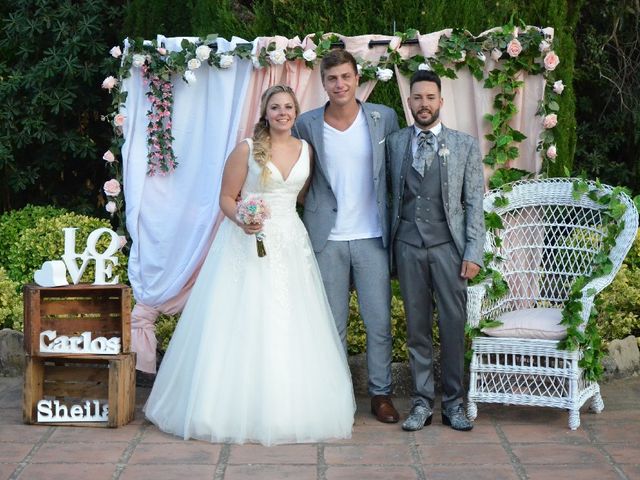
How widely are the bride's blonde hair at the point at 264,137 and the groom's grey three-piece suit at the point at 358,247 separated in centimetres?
23

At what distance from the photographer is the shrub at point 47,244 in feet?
22.7

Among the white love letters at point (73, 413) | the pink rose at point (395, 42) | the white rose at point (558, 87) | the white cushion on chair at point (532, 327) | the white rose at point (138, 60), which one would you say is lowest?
the white love letters at point (73, 413)

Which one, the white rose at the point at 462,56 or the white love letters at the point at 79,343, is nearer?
the white love letters at the point at 79,343

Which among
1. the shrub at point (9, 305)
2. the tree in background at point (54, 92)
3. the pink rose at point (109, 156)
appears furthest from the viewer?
the tree in background at point (54, 92)

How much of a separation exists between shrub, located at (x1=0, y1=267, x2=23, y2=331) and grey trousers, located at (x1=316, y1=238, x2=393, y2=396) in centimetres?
223

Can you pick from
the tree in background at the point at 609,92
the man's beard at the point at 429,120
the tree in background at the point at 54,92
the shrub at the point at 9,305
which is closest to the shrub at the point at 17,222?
the tree in background at the point at 54,92

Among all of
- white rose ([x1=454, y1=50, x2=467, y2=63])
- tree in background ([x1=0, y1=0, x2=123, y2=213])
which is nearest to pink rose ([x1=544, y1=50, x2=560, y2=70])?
white rose ([x1=454, y1=50, x2=467, y2=63])

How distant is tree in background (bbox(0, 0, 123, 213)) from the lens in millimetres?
7719

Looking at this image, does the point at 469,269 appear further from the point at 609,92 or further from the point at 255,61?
the point at 609,92

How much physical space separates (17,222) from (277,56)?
279 cm

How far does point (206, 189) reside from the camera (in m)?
5.95

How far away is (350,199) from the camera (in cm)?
505

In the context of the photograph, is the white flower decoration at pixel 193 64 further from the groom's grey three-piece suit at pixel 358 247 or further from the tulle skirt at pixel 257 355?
the tulle skirt at pixel 257 355

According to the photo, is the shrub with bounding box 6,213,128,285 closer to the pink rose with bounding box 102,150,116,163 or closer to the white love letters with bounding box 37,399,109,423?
the pink rose with bounding box 102,150,116,163
